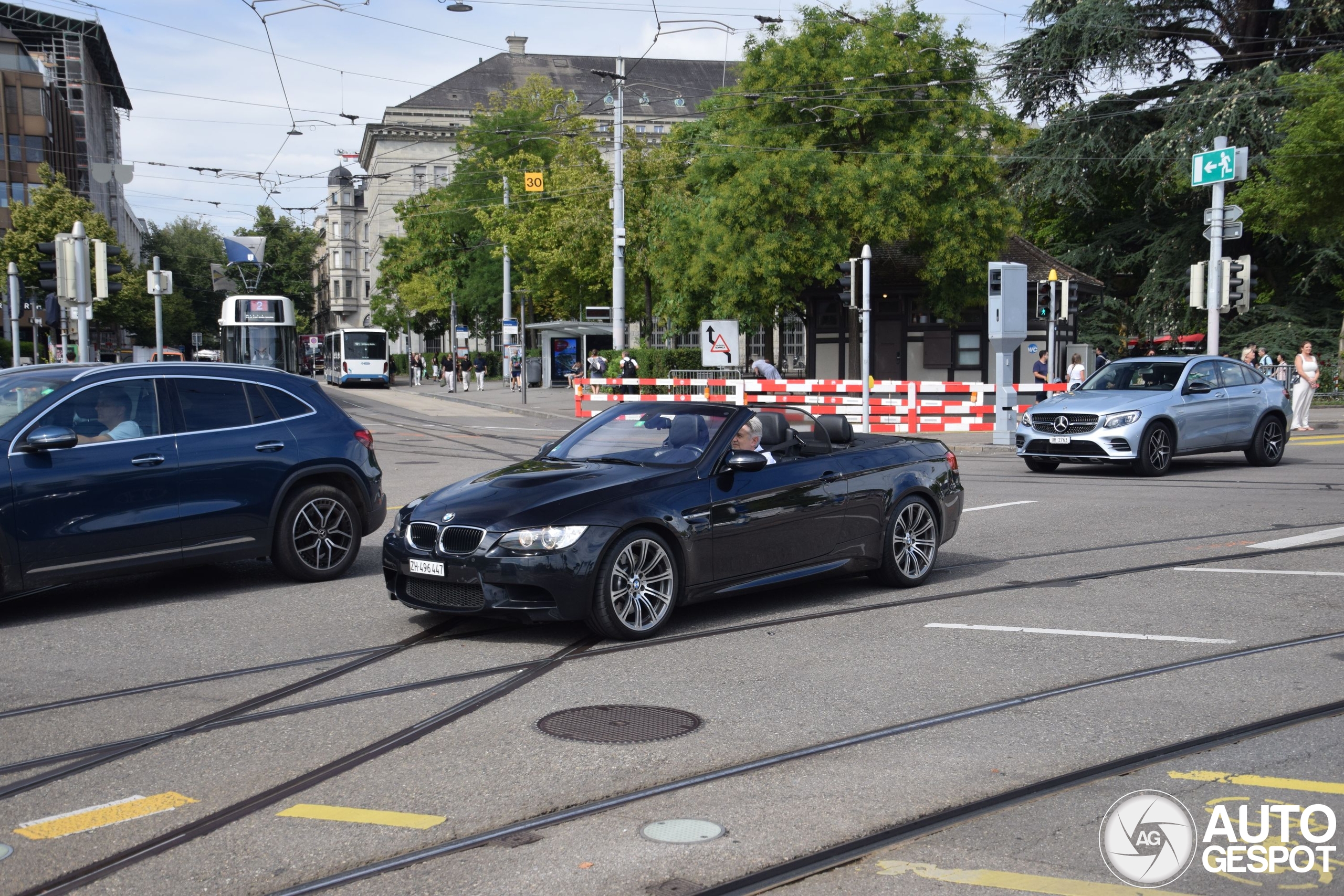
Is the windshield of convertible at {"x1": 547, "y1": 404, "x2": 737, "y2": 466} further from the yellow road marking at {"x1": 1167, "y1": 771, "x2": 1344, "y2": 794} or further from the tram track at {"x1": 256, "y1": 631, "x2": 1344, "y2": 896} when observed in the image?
the yellow road marking at {"x1": 1167, "y1": 771, "x2": 1344, "y2": 794}

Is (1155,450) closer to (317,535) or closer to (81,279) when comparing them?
(317,535)

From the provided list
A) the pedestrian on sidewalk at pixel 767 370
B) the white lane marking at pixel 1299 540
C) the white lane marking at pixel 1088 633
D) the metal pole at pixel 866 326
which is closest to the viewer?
the white lane marking at pixel 1088 633

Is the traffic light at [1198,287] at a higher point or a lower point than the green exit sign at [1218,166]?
lower

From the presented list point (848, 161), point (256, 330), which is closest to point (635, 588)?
point (848, 161)

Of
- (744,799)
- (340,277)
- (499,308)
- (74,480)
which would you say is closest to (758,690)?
(744,799)

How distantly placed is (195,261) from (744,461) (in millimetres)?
125178

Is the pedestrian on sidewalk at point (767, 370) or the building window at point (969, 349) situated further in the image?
the building window at point (969, 349)

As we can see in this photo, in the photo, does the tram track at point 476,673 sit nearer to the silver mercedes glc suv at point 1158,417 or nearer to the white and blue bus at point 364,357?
the silver mercedes glc suv at point 1158,417

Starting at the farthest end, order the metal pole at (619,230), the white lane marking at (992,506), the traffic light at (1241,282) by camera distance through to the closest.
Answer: the metal pole at (619,230)
the traffic light at (1241,282)
the white lane marking at (992,506)

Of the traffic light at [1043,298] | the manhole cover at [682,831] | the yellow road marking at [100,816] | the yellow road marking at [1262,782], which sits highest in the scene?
the traffic light at [1043,298]

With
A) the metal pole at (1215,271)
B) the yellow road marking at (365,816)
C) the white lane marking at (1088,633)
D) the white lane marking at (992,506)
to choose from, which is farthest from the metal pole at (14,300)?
the yellow road marking at (365,816)

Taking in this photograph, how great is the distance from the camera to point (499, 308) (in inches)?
2712

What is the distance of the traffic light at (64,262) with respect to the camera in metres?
21.1

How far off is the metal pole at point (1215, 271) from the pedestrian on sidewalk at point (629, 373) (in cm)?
1388
